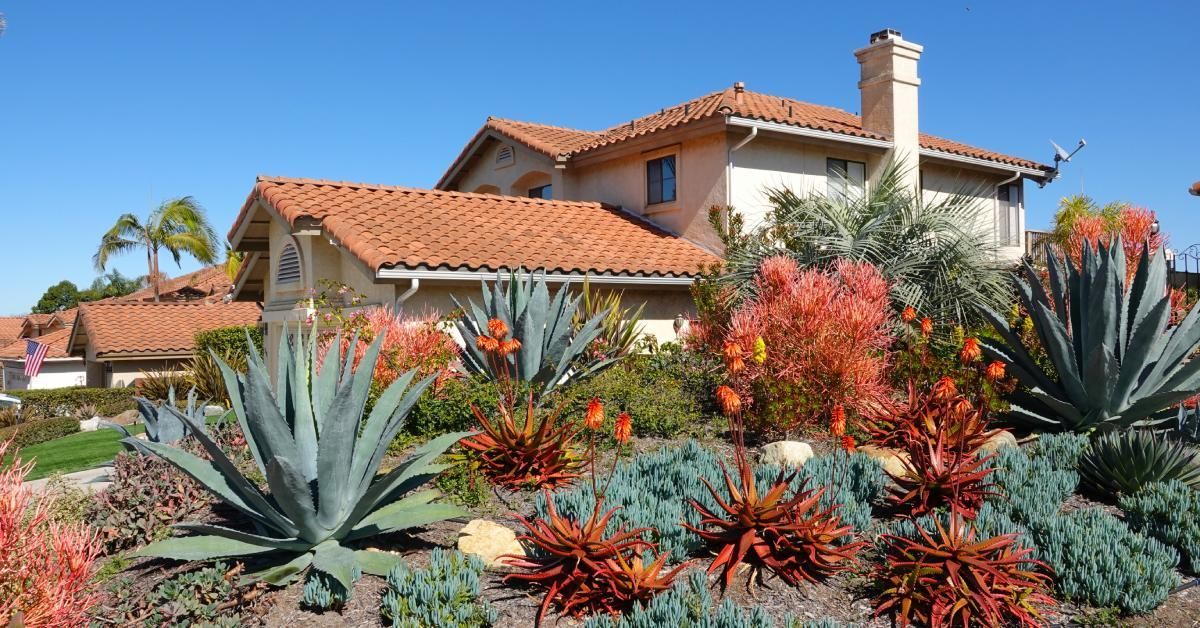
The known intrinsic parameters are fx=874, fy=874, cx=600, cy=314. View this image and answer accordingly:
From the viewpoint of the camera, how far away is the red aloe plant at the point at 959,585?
4637 millimetres

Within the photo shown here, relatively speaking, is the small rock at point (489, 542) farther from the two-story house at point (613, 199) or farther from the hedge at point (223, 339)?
the hedge at point (223, 339)

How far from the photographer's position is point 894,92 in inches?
712

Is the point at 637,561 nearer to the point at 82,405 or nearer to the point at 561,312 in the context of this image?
the point at 561,312

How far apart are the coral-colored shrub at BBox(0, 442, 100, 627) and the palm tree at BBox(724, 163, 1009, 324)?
9643 millimetres

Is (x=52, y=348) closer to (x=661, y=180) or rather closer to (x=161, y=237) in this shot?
(x=161, y=237)

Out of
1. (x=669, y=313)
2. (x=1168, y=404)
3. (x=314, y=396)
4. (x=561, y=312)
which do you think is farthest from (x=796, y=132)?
(x=314, y=396)

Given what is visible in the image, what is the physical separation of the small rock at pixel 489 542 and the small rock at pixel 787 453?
2.73 metres

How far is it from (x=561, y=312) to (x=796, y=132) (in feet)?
27.5

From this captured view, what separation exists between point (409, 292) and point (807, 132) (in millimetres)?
8637

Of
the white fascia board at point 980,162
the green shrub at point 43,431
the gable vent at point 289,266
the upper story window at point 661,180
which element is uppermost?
the white fascia board at point 980,162

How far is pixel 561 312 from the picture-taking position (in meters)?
10.1

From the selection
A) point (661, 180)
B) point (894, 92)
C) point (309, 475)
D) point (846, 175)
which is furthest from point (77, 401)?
point (309, 475)

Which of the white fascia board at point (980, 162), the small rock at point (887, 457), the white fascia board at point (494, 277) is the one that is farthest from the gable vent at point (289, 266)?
the white fascia board at point (980, 162)

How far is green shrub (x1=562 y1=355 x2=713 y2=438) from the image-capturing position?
9.01 meters
